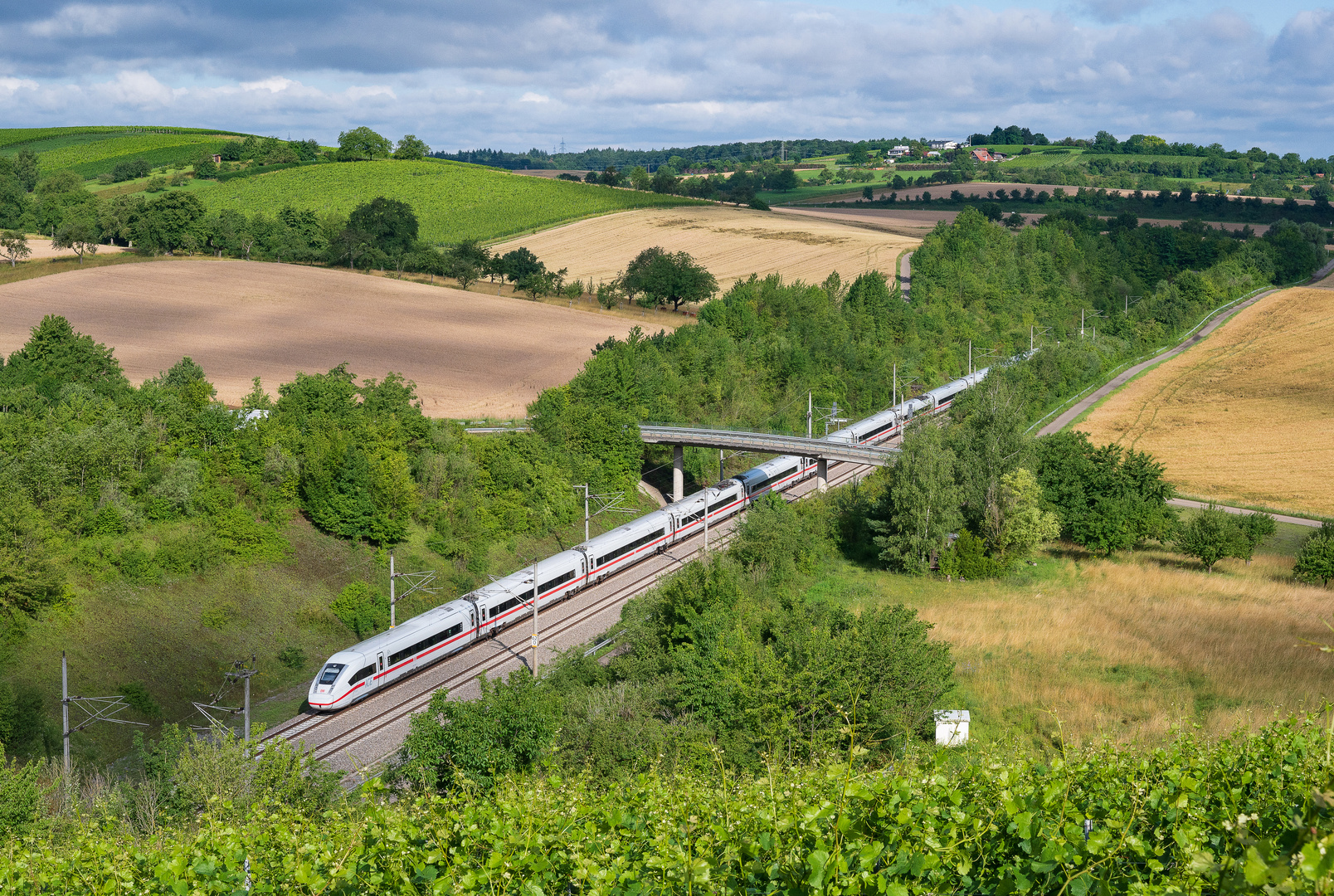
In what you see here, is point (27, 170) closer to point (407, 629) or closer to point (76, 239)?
point (76, 239)

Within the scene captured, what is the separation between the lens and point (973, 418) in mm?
60281

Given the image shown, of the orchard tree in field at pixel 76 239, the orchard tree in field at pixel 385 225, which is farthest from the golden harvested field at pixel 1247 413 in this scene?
the orchard tree in field at pixel 76 239

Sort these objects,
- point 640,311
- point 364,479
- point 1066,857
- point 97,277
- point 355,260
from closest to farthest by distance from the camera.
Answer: point 1066,857 < point 364,479 < point 97,277 < point 640,311 < point 355,260

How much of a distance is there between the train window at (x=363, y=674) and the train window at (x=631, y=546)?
51.2ft

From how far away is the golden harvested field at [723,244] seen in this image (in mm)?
125188

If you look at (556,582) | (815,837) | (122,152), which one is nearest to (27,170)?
(122,152)

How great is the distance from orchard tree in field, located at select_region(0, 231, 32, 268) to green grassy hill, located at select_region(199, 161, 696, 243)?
30571mm

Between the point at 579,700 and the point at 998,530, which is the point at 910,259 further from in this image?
the point at 579,700

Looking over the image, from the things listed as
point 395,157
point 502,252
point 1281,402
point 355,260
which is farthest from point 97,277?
point 1281,402

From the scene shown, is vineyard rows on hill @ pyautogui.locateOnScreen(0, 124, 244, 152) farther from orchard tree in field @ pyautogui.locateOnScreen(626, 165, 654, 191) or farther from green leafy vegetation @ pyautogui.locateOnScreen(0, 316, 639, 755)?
green leafy vegetation @ pyautogui.locateOnScreen(0, 316, 639, 755)

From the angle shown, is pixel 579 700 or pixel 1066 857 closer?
pixel 1066 857

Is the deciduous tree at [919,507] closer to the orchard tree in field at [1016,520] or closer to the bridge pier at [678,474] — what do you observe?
the orchard tree in field at [1016,520]

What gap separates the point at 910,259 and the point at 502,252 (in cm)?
5169

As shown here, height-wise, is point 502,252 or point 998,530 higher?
point 502,252
